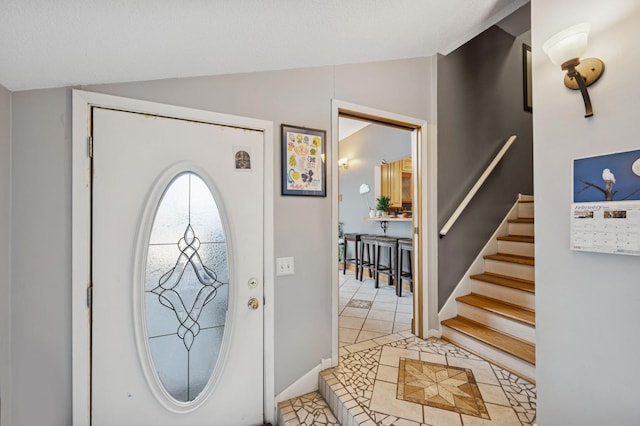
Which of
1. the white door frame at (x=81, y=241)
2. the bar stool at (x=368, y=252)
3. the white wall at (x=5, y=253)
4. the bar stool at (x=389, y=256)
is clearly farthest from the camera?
Answer: the bar stool at (x=368, y=252)

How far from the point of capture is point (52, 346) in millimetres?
1195

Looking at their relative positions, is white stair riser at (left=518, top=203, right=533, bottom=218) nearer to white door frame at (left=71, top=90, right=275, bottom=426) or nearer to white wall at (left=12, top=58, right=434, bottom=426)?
white wall at (left=12, top=58, right=434, bottom=426)

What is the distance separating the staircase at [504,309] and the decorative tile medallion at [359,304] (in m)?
1.14

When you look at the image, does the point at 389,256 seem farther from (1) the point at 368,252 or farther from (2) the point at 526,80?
(2) the point at 526,80

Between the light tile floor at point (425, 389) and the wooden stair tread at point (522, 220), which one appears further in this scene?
the wooden stair tread at point (522, 220)

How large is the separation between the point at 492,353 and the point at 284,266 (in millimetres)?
1649

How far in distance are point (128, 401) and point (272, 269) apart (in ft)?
3.07

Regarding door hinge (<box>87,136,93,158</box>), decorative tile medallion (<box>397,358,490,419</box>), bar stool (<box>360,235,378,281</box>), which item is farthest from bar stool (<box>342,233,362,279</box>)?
door hinge (<box>87,136,93,158</box>)

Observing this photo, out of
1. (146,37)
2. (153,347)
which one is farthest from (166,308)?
(146,37)

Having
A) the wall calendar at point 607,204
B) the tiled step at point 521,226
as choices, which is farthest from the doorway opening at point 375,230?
the wall calendar at point 607,204

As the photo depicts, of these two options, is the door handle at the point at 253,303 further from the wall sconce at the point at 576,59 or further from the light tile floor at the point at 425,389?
the wall sconce at the point at 576,59

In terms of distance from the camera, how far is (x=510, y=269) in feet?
8.05

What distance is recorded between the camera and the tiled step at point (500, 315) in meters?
1.93

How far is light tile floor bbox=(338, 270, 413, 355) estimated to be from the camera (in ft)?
8.26
